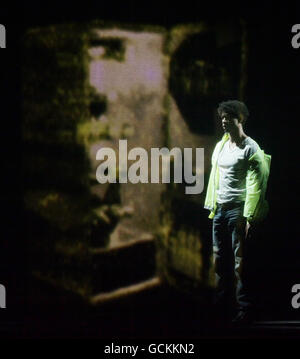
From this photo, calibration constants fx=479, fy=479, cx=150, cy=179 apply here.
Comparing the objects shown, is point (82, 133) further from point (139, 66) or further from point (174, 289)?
point (174, 289)

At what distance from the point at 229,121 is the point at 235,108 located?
14cm

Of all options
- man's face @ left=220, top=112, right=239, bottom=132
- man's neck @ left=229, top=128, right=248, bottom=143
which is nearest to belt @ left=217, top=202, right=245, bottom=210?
man's neck @ left=229, top=128, right=248, bottom=143

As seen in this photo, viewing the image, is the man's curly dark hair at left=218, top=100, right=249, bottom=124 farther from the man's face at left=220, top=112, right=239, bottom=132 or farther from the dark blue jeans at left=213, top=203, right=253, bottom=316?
Result: the dark blue jeans at left=213, top=203, right=253, bottom=316

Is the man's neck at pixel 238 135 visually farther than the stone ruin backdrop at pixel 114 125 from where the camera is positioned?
No

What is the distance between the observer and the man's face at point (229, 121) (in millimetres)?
4613

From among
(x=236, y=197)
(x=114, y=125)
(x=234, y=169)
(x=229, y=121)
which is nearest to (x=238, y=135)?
(x=229, y=121)

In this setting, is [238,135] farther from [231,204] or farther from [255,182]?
[231,204]

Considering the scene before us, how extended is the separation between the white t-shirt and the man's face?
0.54ft

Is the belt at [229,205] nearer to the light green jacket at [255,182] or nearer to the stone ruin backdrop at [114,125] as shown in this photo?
the light green jacket at [255,182]

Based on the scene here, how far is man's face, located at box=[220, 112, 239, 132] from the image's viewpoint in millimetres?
4613

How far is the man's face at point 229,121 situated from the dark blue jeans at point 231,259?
0.76m

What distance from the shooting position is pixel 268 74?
15.3 feet

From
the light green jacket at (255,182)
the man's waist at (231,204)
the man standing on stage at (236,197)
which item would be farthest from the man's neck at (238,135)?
the man's waist at (231,204)

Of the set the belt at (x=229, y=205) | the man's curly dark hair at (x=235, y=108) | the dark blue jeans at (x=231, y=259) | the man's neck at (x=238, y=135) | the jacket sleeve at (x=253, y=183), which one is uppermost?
the man's curly dark hair at (x=235, y=108)
